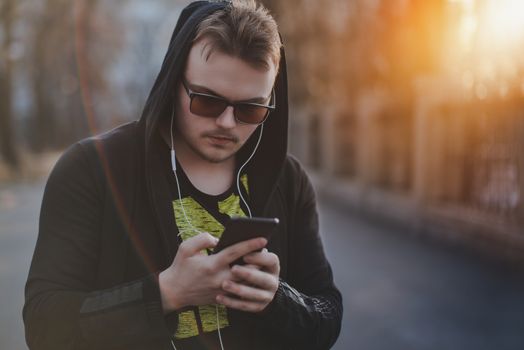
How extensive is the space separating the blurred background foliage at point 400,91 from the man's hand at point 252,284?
4.12m

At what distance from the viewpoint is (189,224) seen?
6.47 ft

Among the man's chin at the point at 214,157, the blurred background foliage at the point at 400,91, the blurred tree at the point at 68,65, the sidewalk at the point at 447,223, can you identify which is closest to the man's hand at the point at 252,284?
the man's chin at the point at 214,157

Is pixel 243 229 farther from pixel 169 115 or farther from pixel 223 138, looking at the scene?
pixel 169 115

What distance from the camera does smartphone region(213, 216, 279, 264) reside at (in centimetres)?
163

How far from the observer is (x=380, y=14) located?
14102 mm

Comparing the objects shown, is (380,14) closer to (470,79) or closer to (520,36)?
(470,79)

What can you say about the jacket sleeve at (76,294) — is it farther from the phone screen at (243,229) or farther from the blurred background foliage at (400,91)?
the blurred background foliage at (400,91)

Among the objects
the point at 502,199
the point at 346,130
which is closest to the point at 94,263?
the point at 502,199

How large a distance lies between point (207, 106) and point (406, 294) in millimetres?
5585

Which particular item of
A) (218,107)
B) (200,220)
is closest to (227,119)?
(218,107)

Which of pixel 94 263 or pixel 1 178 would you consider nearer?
pixel 94 263

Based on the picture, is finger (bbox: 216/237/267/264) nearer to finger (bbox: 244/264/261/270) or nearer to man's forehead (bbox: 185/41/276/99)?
finger (bbox: 244/264/261/270)

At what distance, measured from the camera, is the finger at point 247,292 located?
167cm

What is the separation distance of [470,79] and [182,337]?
8472 mm
